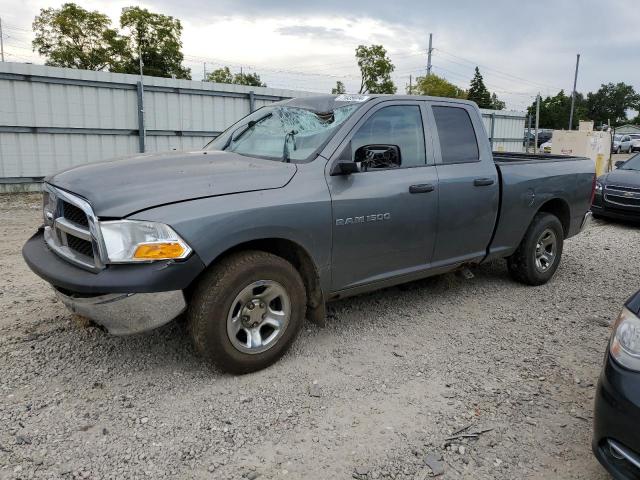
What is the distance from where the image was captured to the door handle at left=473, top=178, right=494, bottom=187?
4.56 metres

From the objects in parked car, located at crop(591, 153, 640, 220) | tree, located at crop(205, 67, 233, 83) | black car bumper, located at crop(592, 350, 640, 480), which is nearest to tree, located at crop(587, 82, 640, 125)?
tree, located at crop(205, 67, 233, 83)

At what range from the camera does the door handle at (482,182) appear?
179 inches

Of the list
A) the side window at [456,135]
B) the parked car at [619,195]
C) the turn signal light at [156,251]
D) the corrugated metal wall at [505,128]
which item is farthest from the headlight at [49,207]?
the corrugated metal wall at [505,128]

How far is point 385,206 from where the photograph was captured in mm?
3836

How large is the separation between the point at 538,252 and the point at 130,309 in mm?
4296

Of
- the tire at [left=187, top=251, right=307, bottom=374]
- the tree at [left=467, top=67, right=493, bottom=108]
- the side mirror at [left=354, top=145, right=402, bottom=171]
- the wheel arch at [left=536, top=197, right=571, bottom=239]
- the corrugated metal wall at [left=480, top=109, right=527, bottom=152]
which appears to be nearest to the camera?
the tire at [left=187, top=251, right=307, bottom=374]

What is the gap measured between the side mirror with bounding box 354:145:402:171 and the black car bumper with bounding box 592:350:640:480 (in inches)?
84.6

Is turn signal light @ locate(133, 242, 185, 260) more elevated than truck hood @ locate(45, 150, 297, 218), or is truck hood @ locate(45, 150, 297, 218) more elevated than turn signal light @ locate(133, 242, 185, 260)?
truck hood @ locate(45, 150, 297, 218)

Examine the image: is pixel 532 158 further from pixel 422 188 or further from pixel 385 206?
pixel 385 206

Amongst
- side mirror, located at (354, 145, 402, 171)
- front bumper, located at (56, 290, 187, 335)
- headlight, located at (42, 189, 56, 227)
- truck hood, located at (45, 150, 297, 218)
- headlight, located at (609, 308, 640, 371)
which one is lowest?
front bumper, located at (56, 290, 187, 335)

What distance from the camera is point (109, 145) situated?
11234mm

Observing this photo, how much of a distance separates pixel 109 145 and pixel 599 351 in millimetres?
10347

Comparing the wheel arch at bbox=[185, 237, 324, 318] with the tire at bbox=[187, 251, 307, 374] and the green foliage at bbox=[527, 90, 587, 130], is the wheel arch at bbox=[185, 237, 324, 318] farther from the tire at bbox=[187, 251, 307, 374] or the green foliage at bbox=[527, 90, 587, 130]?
the green foliage at bbox=[527, 90, 587, 130]

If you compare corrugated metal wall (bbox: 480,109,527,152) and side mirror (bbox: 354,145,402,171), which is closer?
side mirror (bbox: 354,145,402,171)
